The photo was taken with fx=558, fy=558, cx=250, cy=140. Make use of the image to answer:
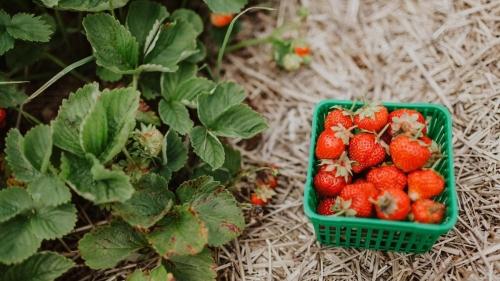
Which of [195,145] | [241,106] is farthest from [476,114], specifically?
[195,145]

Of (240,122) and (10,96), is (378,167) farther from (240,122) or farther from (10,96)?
(10,96)

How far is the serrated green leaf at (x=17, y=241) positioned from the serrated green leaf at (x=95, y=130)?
0.30 m

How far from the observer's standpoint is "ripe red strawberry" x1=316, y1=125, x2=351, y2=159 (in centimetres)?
171

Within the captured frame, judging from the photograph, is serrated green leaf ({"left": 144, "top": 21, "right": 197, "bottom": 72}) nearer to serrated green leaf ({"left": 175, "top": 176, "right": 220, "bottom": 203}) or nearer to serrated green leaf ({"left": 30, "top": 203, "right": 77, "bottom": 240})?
serrated green leaf ({"left": 175, "top": 176, "right": 220, "bottom": 203})

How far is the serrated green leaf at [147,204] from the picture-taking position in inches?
65.9

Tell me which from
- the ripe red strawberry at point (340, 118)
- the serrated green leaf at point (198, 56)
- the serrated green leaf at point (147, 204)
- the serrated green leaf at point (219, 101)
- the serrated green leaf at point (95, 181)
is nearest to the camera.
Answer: the serrated green leaf at point (95, 181)

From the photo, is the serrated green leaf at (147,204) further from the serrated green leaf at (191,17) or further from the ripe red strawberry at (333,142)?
the serrated green leaf at (191,17)

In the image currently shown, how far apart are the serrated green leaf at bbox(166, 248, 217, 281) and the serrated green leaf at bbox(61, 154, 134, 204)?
34 centimetres

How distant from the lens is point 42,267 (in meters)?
1.67

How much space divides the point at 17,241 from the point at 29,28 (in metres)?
0.72

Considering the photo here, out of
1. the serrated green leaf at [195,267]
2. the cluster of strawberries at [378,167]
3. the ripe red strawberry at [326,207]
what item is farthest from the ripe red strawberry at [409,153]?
the serrated green leaf at [195,267]

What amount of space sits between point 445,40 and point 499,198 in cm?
70

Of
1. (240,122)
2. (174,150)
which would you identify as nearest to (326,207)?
(240,122)

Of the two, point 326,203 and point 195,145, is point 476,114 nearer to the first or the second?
point 326,203
